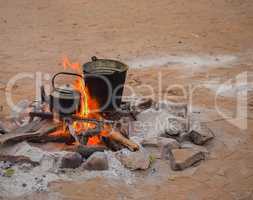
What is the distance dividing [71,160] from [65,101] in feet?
2.15

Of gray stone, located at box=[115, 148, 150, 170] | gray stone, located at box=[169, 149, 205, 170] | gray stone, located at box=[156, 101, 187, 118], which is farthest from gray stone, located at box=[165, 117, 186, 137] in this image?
gray stone, located at box=[115, 148, 150, 170]

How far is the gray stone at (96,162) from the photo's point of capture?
425cm

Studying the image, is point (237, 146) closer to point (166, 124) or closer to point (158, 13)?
point (166, 124)

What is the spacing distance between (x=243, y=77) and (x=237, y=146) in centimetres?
243

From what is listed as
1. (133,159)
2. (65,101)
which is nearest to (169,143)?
(133,159)

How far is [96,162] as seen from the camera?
425 centimetres

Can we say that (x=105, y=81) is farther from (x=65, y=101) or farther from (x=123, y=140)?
(x=123, y=140)

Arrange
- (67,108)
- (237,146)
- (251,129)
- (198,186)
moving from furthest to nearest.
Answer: (251,129), (237,146), (67,108), (198,186)

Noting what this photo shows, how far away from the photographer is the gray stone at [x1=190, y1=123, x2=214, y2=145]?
4.86 m

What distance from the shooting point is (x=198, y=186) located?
4.18m

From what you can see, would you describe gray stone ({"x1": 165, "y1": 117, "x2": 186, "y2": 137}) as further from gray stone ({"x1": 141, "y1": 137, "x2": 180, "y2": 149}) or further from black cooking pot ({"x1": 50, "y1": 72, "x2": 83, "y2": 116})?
black cooking pot ({"x1": 50, "y1": 72, "x2": 83, "y2": 116})

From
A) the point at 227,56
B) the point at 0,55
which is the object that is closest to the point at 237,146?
the point at 227,56

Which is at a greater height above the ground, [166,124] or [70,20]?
[70,20]

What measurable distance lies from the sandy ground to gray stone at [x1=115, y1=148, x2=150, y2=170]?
0.17 m
